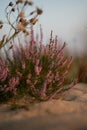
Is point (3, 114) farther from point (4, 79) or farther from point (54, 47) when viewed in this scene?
point (54, 47)

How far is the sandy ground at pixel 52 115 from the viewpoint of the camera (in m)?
2.96

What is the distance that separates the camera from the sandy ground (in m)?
2.96

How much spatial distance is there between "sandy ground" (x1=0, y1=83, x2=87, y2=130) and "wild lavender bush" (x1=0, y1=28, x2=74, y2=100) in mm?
230

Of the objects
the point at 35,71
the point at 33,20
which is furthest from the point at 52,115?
the point at 33,20

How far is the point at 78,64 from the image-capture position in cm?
830

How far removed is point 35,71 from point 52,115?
106cm

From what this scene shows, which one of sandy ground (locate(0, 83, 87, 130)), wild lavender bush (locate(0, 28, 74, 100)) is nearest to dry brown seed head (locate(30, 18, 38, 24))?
wild lavender bush (locate(0, 28, 74, 100))

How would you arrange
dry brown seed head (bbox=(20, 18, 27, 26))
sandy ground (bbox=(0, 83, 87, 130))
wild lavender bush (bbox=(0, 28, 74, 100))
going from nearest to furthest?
sandy ground (bbox=(0, 83, 87, 130)), wild lavender bush (bbox=(0, 28, 74, 100)), dry brown seed head (bbox=(20, 18, 27, 26))

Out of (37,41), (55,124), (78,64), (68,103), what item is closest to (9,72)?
(37,41)

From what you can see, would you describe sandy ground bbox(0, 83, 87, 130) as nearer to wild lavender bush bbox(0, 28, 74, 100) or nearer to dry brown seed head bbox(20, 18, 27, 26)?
wild lavender bush bbox(0, 28, 74, 100)

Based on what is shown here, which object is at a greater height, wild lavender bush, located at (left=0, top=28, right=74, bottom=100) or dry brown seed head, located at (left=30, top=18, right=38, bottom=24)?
dry brown seed head, located at (left=30, top=18, right=38, bottom=24)

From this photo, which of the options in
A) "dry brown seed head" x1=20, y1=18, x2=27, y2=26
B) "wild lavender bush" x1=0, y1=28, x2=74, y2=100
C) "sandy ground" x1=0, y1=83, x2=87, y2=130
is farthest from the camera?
"dry brown seed head" x1=20, y1=18, x2=27, y2=26

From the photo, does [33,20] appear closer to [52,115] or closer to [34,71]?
[34,71]

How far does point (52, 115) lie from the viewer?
4.13 metres
